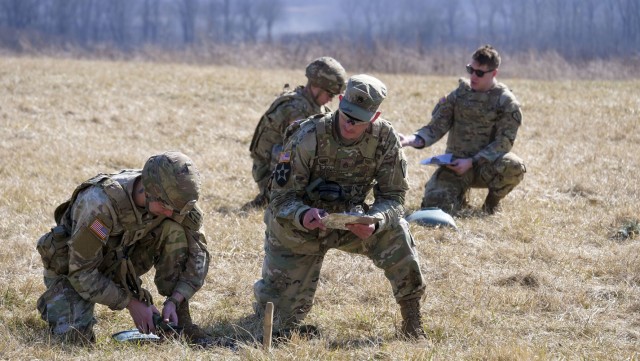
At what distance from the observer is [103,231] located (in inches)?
213

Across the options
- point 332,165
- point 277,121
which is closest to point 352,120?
point 332,165

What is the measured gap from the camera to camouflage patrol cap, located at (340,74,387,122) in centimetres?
553

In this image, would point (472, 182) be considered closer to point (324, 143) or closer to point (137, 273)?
point (324, 143)

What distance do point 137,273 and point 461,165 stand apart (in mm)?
4416

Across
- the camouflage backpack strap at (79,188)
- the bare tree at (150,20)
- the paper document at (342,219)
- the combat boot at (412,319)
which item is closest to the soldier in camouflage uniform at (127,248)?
the camouflage backpack strap at (79,188)

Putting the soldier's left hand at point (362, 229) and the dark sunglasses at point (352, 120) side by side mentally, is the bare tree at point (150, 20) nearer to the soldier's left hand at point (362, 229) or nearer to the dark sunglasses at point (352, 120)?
the dark sunglasses at point (352, 120)

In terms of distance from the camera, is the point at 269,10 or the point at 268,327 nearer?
the point at 268,327

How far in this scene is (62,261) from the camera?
18.7 feet

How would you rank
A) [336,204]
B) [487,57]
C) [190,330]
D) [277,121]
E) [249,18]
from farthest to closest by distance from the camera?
1. [249,18]
2. [277,121]
3. [487,57]
4. [336,204]
5. [190,330]

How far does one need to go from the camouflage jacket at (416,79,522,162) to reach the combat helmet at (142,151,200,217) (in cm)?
446

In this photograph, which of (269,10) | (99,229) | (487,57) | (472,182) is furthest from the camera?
(269,10)

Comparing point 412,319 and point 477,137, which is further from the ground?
point 477,137

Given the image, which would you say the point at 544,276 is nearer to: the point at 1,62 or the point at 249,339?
the point at 249,339

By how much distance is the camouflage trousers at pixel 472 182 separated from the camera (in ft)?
30.6
